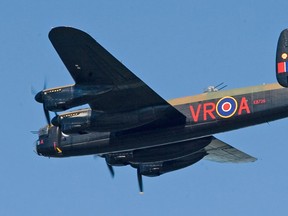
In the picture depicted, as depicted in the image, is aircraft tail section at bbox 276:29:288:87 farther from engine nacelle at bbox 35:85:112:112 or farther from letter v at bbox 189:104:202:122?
engine nacelle at bbox 35:85:112:112

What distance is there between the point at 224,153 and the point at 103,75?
12.2 metres

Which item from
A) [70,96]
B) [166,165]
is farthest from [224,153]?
[70,96]

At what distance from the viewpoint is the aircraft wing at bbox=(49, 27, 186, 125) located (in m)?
41.5

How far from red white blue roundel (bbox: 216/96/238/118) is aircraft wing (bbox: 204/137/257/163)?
6177 mm

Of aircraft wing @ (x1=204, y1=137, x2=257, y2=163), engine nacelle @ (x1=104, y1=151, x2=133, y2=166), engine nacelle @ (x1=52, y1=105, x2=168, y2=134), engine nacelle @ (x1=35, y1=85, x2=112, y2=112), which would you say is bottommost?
aircraft wing @ (x1=204, y1=137, x2=257, y2=163)

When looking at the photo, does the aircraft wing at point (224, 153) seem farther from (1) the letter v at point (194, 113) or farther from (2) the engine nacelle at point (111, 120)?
(2) the engine nacelle at point (111, 120)

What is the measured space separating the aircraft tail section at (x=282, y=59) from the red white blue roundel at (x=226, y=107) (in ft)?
8.80

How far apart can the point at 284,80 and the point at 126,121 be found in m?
8.15

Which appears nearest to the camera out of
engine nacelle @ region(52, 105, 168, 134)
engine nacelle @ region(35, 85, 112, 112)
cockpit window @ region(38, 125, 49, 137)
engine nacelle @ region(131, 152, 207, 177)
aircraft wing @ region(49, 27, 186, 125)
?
aircraft wing @ region(49, 27, 186, 125)

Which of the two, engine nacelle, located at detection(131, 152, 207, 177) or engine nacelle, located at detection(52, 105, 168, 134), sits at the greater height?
engine nacelle, located at detection(52, 105, 168, 134)

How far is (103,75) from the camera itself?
4306 cm

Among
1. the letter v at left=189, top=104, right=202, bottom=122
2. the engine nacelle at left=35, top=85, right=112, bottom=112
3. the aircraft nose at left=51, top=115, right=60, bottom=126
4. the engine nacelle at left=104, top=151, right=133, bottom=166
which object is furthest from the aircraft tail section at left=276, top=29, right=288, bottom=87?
the aircraft nose at left=51, top=115, right=60, bottom=126

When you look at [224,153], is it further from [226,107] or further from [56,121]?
[56,121]

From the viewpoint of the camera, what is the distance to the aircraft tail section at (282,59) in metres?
43.0
